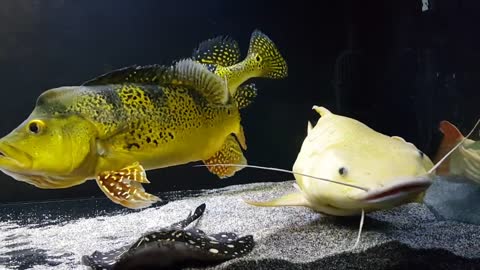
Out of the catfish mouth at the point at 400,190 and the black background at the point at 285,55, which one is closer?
the catfish mouth at the point at 400,190

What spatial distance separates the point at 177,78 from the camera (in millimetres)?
2201

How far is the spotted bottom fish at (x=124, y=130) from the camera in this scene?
70.6 inches

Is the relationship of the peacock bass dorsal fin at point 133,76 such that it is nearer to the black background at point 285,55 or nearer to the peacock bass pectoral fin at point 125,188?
the peacock bass pectoral fin at point 125,188

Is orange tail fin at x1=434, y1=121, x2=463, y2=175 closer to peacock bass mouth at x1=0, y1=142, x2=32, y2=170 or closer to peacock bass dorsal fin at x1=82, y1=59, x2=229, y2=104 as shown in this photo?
peacock bass dorsal fin at x1=82, y1=59, x2=229, y2=104

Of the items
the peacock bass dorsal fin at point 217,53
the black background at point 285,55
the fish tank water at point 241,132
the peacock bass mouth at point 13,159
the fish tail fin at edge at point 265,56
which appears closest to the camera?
the peacock bass mouth at point 13,159

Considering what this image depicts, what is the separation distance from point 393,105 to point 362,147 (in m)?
1.16

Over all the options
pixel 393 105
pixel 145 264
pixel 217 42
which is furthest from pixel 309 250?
pixel 393 105

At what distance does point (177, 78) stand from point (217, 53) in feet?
2.31

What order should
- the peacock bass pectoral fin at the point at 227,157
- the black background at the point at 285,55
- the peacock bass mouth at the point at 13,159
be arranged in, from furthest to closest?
the black background at the point at 285,55 < the peacock bass pectoral fin at the point at 227,157 < the peacock bass mouth at the point at 13,159

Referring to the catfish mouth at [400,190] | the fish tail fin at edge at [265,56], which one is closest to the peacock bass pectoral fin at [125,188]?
the catfish mouth at [400,190]

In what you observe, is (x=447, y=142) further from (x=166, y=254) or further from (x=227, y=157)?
(x=166, y=254)

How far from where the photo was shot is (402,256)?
2088 mm

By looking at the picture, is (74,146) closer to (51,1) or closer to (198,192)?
(51,1)

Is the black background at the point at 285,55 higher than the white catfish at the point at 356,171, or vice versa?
the black background at the point at 285,55
